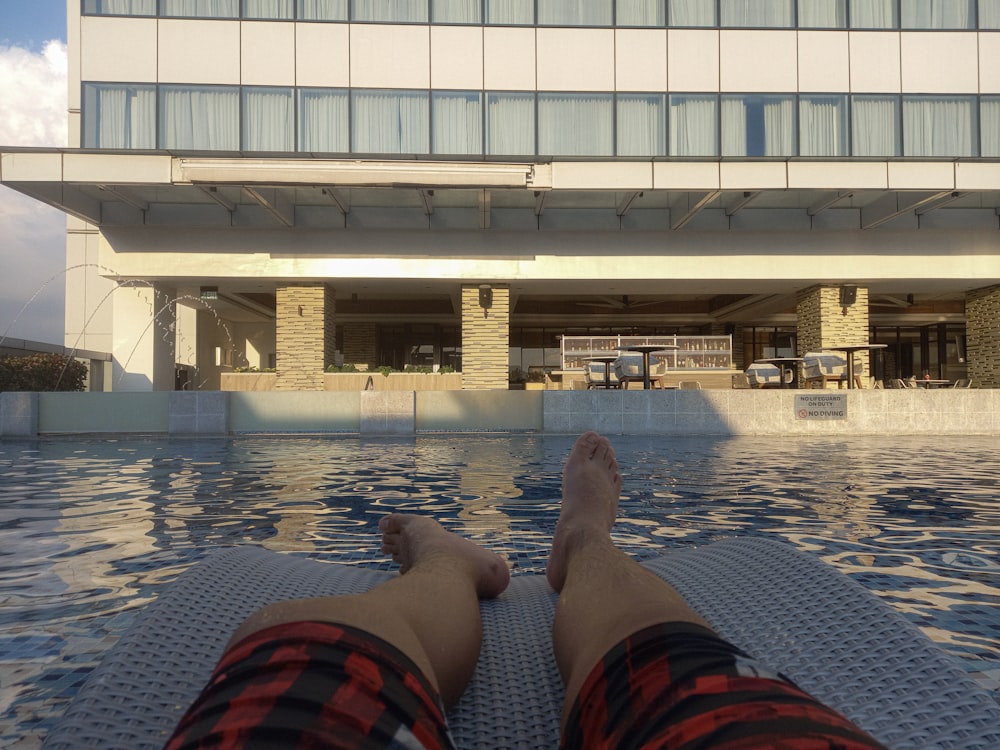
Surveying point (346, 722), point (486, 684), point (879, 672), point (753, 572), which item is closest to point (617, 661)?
point (346, 722)

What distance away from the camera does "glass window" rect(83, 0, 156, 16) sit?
14320 millimetres

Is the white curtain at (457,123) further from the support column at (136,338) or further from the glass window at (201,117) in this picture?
the support column at (136,338)

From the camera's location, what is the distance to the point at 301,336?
15.7 meters

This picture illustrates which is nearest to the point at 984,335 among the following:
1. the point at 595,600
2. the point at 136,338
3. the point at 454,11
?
the point at 454,11

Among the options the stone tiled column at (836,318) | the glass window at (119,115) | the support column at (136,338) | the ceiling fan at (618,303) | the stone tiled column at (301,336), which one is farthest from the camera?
the ceiling fan at (618,303)

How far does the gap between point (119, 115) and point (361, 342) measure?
10368 millimetres

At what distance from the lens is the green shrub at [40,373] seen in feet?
47.5

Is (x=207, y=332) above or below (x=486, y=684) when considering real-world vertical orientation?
above

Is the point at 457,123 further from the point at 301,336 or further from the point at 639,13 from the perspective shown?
the point at 301,336

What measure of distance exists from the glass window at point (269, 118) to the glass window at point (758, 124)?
9326mm

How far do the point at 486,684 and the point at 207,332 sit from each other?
22.5m

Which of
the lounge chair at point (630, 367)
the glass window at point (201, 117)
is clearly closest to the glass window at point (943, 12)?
the lounge chair at point (630, 367)

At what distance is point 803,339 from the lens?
1736 centimetres

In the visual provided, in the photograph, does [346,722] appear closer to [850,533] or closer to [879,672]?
[879,672]
